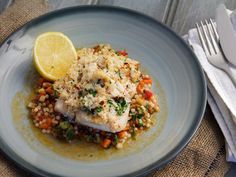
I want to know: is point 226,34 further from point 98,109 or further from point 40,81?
point 40,81

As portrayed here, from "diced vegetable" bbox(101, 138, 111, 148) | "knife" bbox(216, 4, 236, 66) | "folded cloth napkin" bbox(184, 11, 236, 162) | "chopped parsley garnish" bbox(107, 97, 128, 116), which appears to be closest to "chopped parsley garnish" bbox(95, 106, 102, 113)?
"chopped parsley garnish" bbox(107, 97, 128, 116)

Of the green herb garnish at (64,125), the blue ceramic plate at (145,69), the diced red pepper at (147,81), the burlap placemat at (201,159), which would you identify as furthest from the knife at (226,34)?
the green herb garnish at (64,125)

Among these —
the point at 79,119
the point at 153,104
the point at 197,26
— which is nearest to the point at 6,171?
the point at 79,119

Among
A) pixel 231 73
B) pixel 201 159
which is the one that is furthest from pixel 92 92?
pixel 231 73

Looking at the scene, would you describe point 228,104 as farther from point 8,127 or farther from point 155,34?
point 8,127

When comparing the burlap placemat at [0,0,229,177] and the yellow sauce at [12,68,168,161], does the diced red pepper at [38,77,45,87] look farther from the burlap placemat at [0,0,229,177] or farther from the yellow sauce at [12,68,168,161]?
the burlap placemat at [0,0,229,177]

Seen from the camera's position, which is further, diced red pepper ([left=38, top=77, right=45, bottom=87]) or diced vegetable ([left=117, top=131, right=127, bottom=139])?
diced red pepper ([left=38, top=77, right=45, bottom=87])
